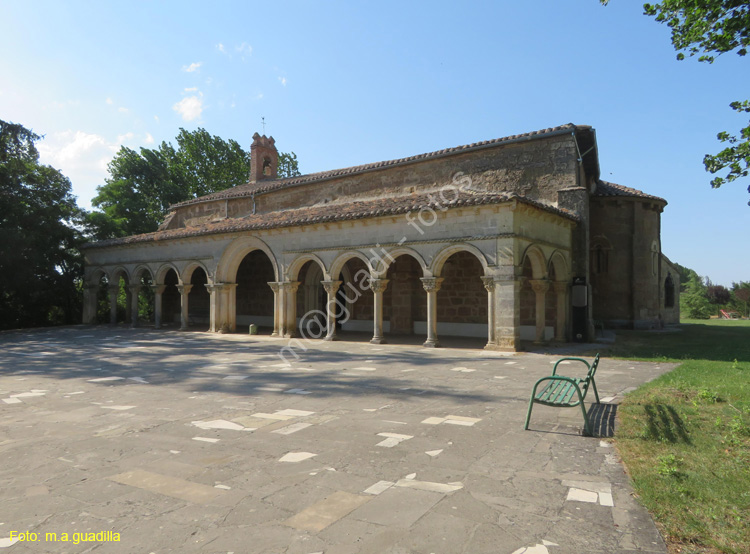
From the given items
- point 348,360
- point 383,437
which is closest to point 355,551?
point 383,437

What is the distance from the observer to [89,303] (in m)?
24.6

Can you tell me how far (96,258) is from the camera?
24.2m

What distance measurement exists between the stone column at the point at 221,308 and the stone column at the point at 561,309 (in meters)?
12.0

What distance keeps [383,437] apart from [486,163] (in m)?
13.8

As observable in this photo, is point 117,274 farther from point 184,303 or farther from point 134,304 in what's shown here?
point 184,303

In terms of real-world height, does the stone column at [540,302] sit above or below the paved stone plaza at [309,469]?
above

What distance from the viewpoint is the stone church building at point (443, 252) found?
535 inches

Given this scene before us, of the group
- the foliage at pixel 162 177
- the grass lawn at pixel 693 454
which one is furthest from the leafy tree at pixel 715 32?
the foliage at pixel 162 177

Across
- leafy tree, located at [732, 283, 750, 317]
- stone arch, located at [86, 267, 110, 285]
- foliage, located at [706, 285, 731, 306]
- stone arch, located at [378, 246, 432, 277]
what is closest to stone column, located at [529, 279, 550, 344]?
stone arch, located at [378, 246, 432, 277]

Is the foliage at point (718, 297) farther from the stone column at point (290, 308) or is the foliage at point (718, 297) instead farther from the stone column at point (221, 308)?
the stone column at point (221, 308)

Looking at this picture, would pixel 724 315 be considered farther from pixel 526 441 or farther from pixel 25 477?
pixel 25 477

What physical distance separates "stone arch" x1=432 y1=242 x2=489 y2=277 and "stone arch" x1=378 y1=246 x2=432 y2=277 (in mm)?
249

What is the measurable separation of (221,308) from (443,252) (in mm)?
9990

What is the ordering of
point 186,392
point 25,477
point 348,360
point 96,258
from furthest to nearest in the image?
point 96,258 → point 348,360 → point 186,392 → point 25,477
